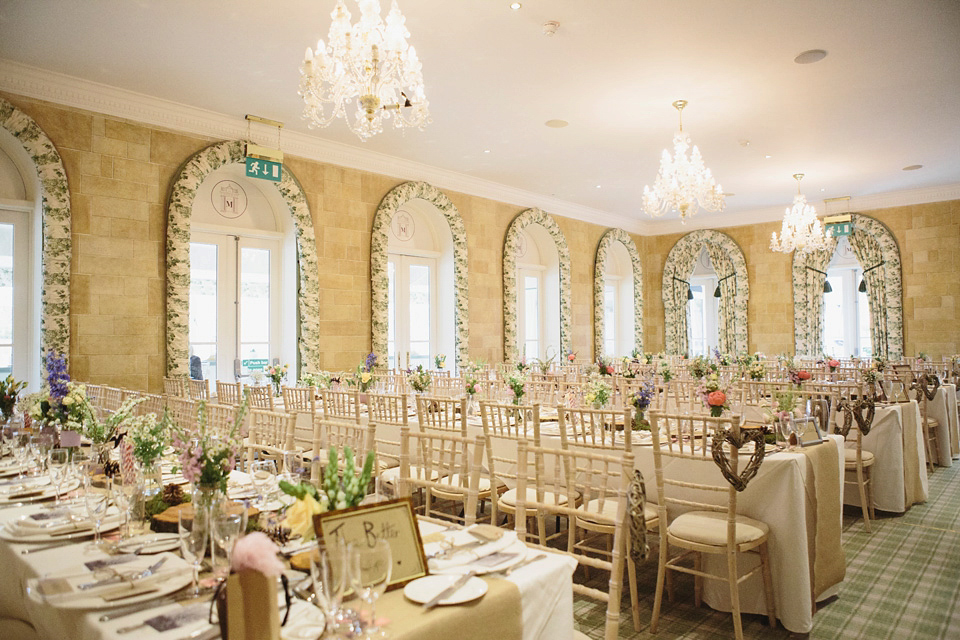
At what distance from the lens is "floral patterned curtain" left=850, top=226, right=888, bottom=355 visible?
12.0 meters

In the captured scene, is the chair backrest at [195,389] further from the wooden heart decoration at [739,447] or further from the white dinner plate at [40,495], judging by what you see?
the wooden heart decoration at [739,447]

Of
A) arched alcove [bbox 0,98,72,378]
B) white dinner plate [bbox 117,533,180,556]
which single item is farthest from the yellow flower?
arched alcove [bbox 0,98,72,378]

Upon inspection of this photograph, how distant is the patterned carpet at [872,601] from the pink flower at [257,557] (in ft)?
7.68

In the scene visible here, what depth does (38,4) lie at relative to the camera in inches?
192

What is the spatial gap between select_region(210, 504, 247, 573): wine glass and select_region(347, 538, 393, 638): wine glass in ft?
1.31

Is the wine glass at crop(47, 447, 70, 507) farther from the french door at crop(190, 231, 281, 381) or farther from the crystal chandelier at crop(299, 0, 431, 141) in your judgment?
the french door at crop(190, 231, 281, 381)

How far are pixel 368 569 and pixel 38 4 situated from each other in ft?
18.5

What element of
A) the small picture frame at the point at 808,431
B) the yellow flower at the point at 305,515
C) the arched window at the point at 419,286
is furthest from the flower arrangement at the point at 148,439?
the arched window at the point at 419,286

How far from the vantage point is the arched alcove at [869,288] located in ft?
38.7

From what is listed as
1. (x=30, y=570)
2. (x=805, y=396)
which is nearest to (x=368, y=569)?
(x=30, y=570)

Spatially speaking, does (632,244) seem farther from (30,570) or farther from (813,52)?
(30,570)

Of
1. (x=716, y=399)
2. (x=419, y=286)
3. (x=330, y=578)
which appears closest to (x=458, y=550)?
(x=330, y=578)

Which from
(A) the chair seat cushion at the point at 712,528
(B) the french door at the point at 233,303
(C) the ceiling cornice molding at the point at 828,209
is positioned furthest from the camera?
(C) the ceiling cornice molding at the point at 828,209

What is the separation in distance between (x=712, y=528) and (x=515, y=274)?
895cm
